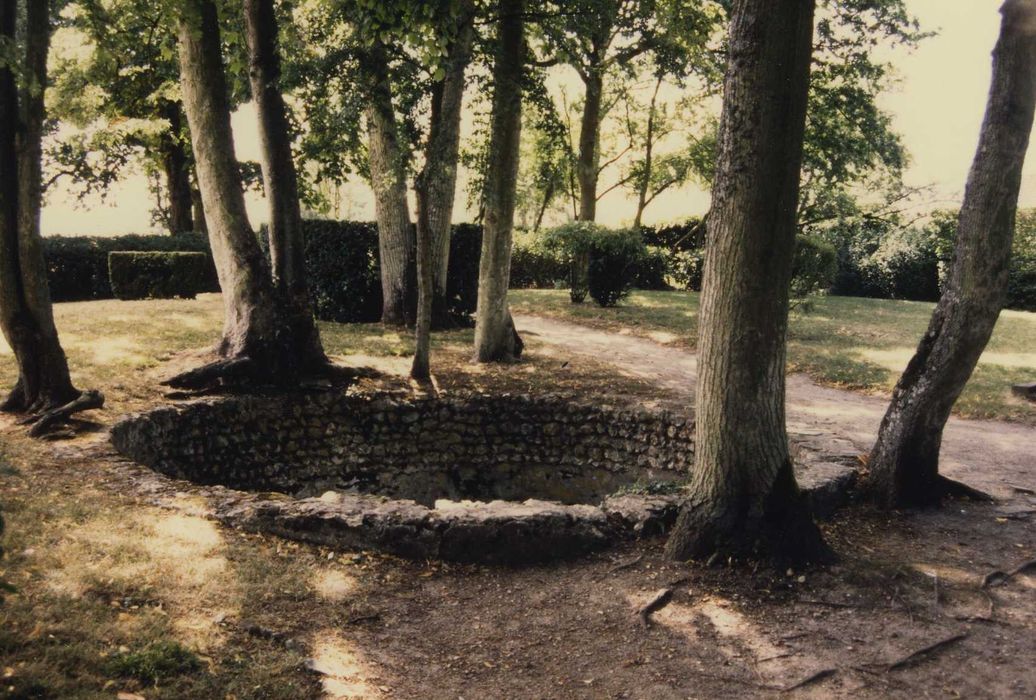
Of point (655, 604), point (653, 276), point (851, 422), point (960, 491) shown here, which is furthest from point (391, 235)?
point (653, 276)

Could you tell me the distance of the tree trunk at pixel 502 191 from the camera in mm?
9391

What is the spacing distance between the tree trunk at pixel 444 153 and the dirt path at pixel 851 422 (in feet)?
6.40

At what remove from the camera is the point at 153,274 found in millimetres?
15758

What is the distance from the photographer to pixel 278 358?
897cm

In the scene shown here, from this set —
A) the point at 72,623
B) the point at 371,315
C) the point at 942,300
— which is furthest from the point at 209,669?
the point at 371,315

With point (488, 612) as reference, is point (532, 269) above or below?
above

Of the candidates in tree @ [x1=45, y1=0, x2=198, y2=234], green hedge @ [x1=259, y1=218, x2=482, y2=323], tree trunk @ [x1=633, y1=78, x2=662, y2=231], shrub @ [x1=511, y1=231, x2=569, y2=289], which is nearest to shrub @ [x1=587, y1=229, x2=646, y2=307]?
green hedge @ [x1=259, y1=218, x2=482, y2=323]

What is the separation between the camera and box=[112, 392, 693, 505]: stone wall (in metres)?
8.45

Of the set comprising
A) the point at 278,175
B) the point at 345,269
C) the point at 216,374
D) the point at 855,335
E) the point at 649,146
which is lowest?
the point at 216,374

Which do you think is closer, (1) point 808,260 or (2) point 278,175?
(2) point 278,175

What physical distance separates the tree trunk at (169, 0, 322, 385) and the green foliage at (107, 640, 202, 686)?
554 cm

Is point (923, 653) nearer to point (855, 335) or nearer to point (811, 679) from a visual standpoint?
point (811, 679)

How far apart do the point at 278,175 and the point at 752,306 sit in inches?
264

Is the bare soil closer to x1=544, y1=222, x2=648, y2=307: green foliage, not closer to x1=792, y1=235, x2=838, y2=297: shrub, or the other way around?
x1=792, y1=235, x2=838, y2=297: shrub
